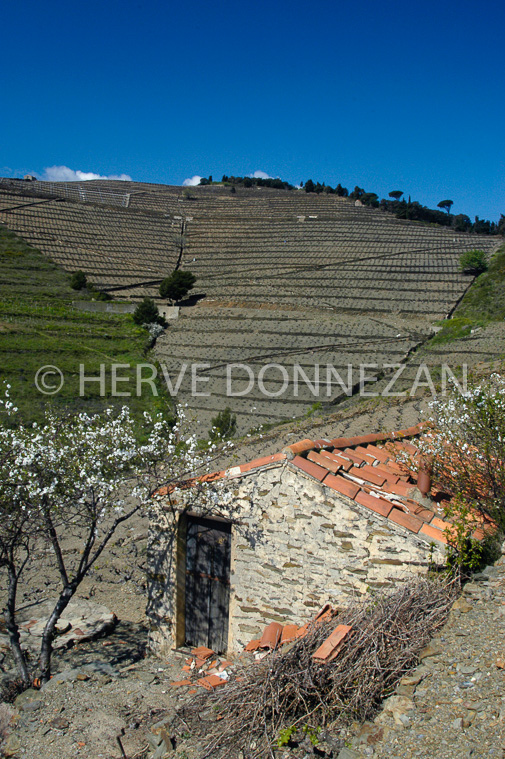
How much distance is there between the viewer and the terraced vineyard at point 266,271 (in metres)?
27.5

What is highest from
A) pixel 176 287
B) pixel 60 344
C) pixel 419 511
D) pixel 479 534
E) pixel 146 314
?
pixel 176 287

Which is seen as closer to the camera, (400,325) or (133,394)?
(133,394)

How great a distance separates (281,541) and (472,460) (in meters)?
2.46

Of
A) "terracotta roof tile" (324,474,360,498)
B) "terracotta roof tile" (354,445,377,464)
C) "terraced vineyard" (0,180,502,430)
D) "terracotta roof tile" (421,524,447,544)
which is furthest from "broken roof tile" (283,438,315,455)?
"terraced vineyard" (0,180,502,430)

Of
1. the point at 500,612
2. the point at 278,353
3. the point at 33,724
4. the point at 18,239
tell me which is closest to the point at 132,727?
the point at 33,724

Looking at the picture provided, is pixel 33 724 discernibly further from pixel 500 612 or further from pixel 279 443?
pixel 279 443

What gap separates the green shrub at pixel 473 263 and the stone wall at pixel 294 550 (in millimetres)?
35972

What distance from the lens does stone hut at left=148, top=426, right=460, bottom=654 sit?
5340 millimetres

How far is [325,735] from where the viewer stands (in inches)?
161

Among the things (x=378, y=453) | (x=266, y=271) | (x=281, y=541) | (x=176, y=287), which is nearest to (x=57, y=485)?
(x=281, y=541)

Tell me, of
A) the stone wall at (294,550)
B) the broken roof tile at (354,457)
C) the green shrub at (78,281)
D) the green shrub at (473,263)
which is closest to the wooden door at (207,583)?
the stone wall at (294,550)

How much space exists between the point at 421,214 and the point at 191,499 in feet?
223

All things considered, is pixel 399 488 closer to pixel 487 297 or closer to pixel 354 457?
pixel 354 457

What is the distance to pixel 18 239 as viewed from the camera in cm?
4250
